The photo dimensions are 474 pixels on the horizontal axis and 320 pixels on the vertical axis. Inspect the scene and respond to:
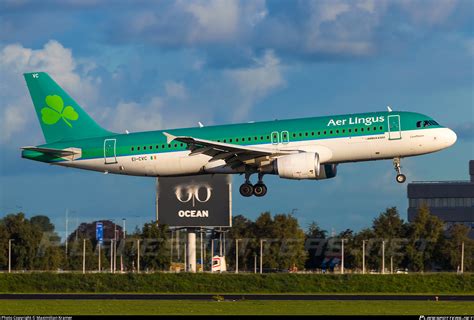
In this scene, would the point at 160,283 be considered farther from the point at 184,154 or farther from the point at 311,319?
the point at 311,319

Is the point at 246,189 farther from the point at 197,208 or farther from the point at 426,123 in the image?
the point at 197,208

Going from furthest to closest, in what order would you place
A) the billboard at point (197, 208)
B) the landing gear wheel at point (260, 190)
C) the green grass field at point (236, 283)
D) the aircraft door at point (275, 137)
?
1. the billboard at point (197, 208)
2. the green grass field at point (236, 283)
3. the landing gear wheel at point (260, 190)
4. the aircraft door at point (275, 137)

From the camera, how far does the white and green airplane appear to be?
195 feet

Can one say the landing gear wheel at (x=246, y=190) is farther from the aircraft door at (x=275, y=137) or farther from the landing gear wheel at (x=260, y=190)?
the aircraft door at (x=275, y=137)

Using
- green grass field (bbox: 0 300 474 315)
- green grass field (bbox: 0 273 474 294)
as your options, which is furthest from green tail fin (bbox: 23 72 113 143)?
green grass field (bbox: 0 273 474 294)

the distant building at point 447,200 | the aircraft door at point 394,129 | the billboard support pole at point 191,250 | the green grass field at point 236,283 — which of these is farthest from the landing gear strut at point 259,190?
the distant building at point 447,200

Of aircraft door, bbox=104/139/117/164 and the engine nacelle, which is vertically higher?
aircraft door, bbox=104/139/117/164

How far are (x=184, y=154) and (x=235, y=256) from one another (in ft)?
190

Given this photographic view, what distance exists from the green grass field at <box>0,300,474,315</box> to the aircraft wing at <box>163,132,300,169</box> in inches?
309

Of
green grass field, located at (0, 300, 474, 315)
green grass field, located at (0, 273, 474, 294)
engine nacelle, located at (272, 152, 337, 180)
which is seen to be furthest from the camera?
green grass field, located at (0, 273, 474, 294)

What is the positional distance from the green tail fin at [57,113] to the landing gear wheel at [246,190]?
28.8ft

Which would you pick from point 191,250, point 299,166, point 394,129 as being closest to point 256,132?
point 299,166

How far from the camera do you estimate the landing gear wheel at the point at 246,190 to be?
207 ft

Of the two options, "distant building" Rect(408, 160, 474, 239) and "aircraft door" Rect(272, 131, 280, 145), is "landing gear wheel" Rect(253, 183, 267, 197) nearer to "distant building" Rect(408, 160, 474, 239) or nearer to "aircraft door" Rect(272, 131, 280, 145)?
"aircraft door" Rect(272, 131, 280, 145)
